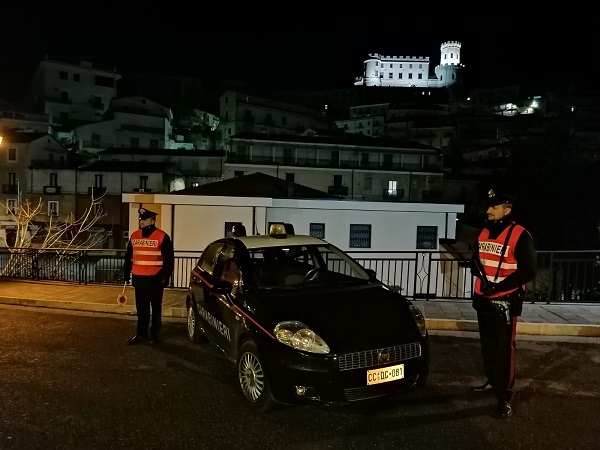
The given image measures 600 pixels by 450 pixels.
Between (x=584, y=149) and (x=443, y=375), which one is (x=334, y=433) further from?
(x=584, y=149)

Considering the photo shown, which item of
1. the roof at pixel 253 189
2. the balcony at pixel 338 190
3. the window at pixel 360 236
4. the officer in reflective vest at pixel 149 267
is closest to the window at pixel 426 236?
the window at pixel 360 236

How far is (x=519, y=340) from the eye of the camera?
7.04 meters

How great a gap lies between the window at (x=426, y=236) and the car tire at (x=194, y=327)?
16.5m

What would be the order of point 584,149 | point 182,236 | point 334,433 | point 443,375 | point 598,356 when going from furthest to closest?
point 584,149 → point 182,236 → point 598,356 → point 443,375 → point 334,433

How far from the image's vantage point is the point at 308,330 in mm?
4301

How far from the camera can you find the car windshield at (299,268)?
543cm

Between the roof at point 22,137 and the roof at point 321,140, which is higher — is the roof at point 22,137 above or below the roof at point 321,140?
below

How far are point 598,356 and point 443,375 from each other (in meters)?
2.41

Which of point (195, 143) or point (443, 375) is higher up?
point (195, 143)

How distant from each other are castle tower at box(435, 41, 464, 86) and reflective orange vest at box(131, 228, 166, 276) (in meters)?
110

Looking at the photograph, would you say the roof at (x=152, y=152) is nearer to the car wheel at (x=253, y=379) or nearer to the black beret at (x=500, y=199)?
the car wheel at (x=253, y=379)

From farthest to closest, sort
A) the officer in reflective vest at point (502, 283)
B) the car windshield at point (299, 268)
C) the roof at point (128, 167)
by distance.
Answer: the roof at point (128, 167)
the car windshield at point (299, 268)
the officer in reflective vest at point (502, 283)

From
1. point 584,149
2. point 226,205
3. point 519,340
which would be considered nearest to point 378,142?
point 584,149

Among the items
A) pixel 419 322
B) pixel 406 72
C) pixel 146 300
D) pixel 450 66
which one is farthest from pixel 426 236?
pixel 450 66
